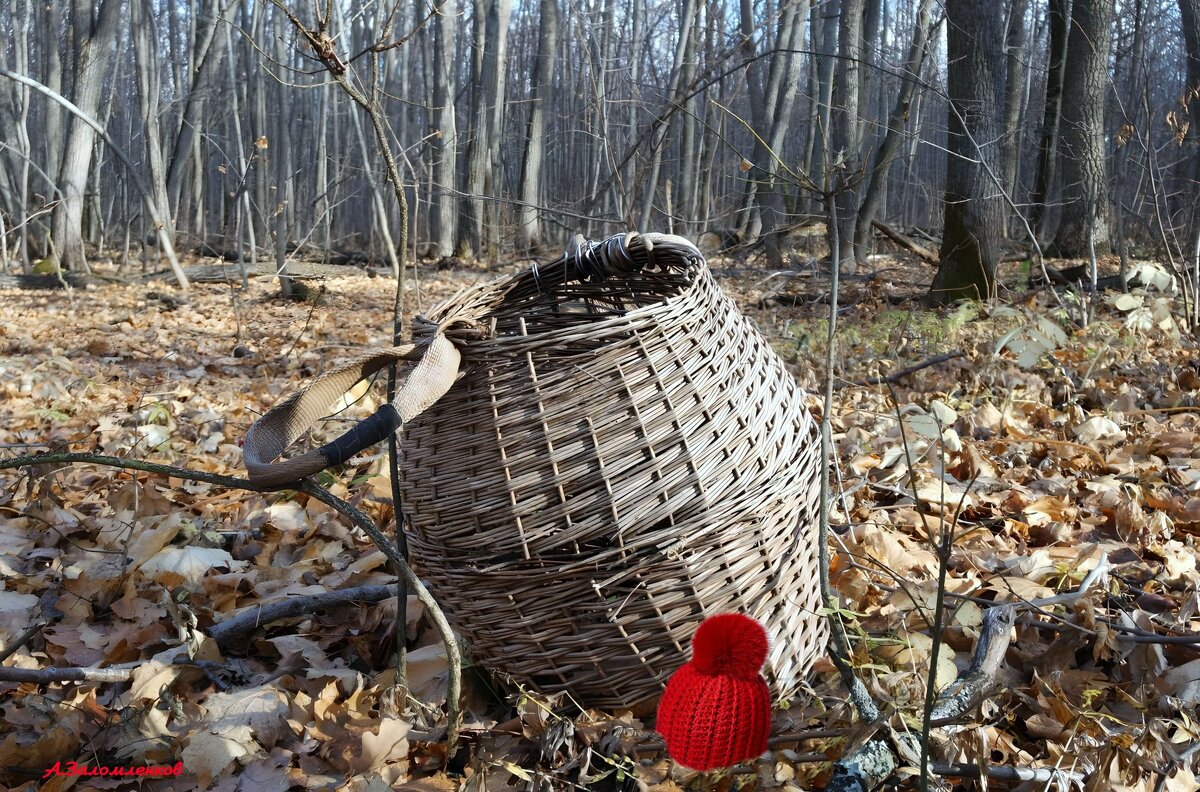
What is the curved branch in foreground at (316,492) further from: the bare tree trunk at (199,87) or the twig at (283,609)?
the bare tree trunk at (199,87)

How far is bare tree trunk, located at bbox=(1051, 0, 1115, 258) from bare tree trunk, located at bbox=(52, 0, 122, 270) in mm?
10838

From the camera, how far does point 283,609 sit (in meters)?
2.02

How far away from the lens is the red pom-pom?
1.22 meters

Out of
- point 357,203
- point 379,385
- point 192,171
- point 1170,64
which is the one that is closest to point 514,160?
point 357,203

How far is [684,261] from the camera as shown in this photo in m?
1.81

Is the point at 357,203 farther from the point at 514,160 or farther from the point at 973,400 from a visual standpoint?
the point at 973,400

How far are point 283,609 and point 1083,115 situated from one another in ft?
26.7

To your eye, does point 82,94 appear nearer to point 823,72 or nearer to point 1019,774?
point 823,72

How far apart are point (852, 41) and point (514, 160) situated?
63.0 feet

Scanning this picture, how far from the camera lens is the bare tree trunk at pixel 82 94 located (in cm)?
1045
